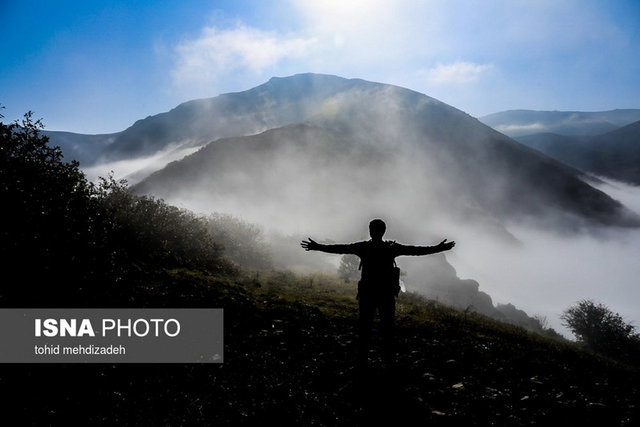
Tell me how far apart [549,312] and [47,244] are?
718 ft

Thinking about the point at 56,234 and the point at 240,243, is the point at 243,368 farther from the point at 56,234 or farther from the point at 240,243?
the point at 240,243

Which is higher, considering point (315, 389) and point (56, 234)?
point (56, 234)

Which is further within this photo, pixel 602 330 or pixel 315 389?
pixel 602 330

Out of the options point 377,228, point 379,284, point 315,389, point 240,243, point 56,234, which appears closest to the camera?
point 315,389

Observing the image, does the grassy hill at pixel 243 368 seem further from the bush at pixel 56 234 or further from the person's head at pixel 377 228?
the person's head at pixel 377 228

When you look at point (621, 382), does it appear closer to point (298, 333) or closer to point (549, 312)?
point (298, 333)

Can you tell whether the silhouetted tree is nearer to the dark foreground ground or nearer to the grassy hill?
the grassy hill

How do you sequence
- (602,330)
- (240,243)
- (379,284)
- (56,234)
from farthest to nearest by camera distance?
(240,243)
(602,330)
(56,234)
(379,284)

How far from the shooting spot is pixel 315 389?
6035mm

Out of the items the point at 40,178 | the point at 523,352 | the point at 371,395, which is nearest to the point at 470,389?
the point at 371,395

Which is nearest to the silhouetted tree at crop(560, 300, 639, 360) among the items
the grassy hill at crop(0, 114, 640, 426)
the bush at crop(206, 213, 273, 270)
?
the grassy hill at crop(0, 114, 640, 426)

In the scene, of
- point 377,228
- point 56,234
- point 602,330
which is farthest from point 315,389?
point 602,330

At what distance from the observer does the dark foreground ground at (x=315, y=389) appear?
4.69 m

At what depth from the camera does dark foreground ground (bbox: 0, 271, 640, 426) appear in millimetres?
4691
